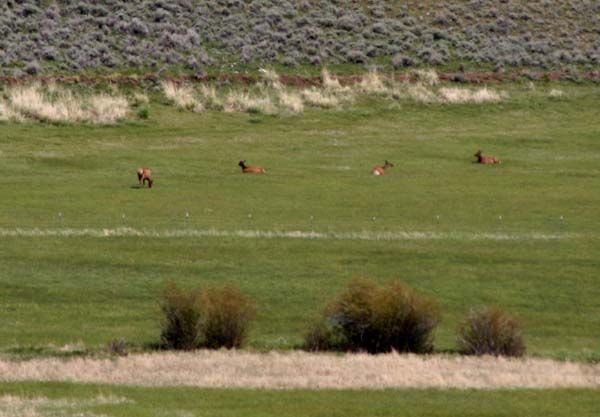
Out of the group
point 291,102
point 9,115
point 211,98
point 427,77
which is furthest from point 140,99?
point 427,77

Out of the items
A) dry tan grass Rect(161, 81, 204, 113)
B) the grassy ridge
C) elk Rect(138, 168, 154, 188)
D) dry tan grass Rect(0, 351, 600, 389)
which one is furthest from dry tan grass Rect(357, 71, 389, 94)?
the grassy ridge

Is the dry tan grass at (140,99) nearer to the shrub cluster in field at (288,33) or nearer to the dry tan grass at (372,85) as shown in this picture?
the shrub cluster in field at (288,33)

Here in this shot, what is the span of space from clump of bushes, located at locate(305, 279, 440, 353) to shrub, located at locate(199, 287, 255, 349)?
3.90ft

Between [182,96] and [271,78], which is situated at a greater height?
[271,78]

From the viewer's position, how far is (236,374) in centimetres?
2209

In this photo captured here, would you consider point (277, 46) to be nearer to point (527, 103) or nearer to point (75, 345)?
point (527, 103)

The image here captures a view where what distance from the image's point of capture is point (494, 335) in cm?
2469

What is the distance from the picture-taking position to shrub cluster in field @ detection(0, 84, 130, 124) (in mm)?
52594

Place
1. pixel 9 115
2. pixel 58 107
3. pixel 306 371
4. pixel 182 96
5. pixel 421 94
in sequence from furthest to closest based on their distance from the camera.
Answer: pixel 421 94 < pixel 182 96 < pixel 58 107 < pixel 9 115 < pixel 306 371

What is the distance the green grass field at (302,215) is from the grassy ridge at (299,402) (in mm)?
4791

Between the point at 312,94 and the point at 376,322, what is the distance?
35369mm

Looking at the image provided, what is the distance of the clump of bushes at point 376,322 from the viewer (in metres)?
25.2

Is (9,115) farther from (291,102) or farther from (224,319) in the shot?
(224,319)

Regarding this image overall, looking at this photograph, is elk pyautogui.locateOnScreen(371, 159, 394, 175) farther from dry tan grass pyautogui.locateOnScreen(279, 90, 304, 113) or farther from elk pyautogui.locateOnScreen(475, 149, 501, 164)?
dry tan grass pyautogui.locateOnScreen(279, 90, 304, 113)
